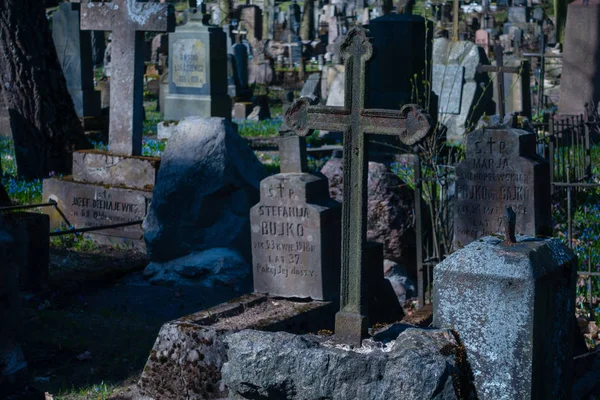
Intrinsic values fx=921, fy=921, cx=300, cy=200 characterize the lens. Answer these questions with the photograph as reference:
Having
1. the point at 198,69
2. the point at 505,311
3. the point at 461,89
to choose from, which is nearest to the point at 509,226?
the point at 505,311

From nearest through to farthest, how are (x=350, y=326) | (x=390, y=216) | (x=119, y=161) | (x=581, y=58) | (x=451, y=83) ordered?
(x=350, y=326) < (x=390, y=216) < (x=119, y=161) < (x=581, y=58) < (x=451, y=83)

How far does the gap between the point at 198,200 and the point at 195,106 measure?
9.02 m

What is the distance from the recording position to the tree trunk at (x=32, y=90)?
41.1 ft

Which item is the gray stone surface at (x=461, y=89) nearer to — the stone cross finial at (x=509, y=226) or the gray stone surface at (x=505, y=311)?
the stone cross finial at (x=509, y=226)

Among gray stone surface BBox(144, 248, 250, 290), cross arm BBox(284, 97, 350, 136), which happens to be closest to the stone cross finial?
cross arm BBox(284, 97, 350, 136)

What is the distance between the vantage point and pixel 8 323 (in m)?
4.09

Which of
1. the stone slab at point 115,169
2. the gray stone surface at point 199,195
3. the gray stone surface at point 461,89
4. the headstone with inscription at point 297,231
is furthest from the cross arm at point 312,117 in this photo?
the gray stone surface at point 461,89

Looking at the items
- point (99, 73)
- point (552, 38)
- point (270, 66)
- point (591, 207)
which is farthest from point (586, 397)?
point (552, 38)

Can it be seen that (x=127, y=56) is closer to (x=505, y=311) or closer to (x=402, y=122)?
(x=402, y=122)

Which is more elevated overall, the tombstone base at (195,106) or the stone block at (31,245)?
the tombstone base at (195,106)

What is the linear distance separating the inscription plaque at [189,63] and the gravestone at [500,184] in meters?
10.2

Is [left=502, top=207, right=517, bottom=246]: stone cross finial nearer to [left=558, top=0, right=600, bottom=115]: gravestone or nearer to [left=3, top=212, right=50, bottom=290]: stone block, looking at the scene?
[left=3, top=212, right=50, bottom=290]: stone block

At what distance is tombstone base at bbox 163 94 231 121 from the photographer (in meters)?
17.2

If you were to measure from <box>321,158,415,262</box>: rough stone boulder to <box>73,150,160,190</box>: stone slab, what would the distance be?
265 centimetres
